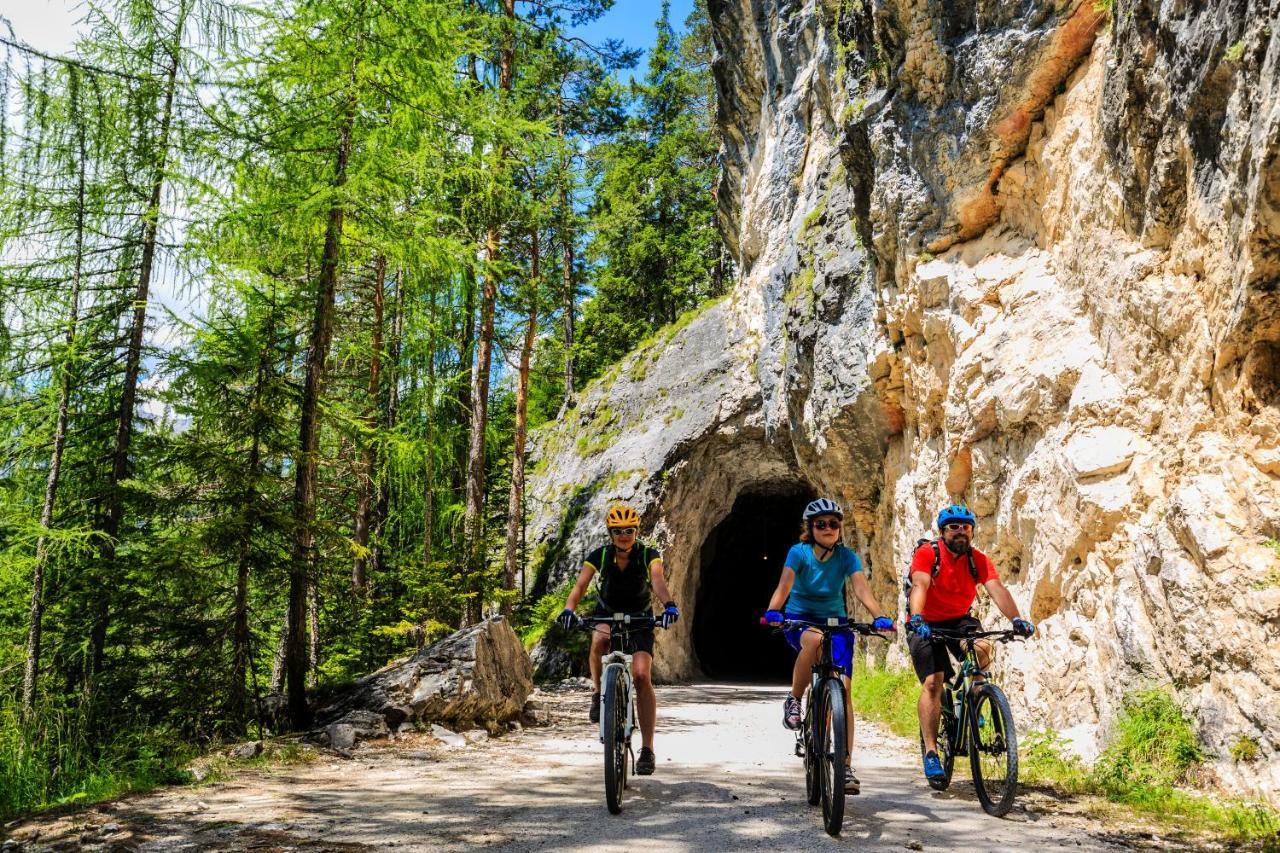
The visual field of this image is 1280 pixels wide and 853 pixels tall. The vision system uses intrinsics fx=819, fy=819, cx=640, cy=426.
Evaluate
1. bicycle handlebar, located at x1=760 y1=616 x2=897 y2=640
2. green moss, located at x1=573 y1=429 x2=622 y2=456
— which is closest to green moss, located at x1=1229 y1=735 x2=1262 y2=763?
bicycle handlebar, located at x1=760 y1=616 x2=897 y2=640

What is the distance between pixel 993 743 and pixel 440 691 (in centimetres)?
555

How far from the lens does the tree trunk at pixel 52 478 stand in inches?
292

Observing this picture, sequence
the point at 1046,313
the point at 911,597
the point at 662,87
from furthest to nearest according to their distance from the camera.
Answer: the point at 662,87, the point at 1046,313, the point at 911,597

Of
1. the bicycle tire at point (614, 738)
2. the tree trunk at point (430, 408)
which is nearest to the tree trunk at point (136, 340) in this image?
the tree trunk at point (430, 408)

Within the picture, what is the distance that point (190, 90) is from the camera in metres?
5.61

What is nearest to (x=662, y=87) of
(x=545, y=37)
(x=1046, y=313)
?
(x=545, y=37)

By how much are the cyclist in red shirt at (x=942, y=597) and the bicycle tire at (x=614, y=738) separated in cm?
185

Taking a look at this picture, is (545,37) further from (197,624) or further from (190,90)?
(197,624)

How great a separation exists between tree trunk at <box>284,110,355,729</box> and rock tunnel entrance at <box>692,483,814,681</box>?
1495 cm

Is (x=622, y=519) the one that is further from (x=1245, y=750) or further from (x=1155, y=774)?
(x=1245, y=750)

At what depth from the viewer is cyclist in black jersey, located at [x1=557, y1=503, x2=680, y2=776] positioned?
552 cm

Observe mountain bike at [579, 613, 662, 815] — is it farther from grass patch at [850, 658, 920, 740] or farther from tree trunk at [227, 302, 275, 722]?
grass patch at [850, 658, 920, 740]

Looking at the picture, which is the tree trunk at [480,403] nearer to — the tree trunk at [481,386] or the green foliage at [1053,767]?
the tree trunk at [481,386]

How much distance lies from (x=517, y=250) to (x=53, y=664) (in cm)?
1147
